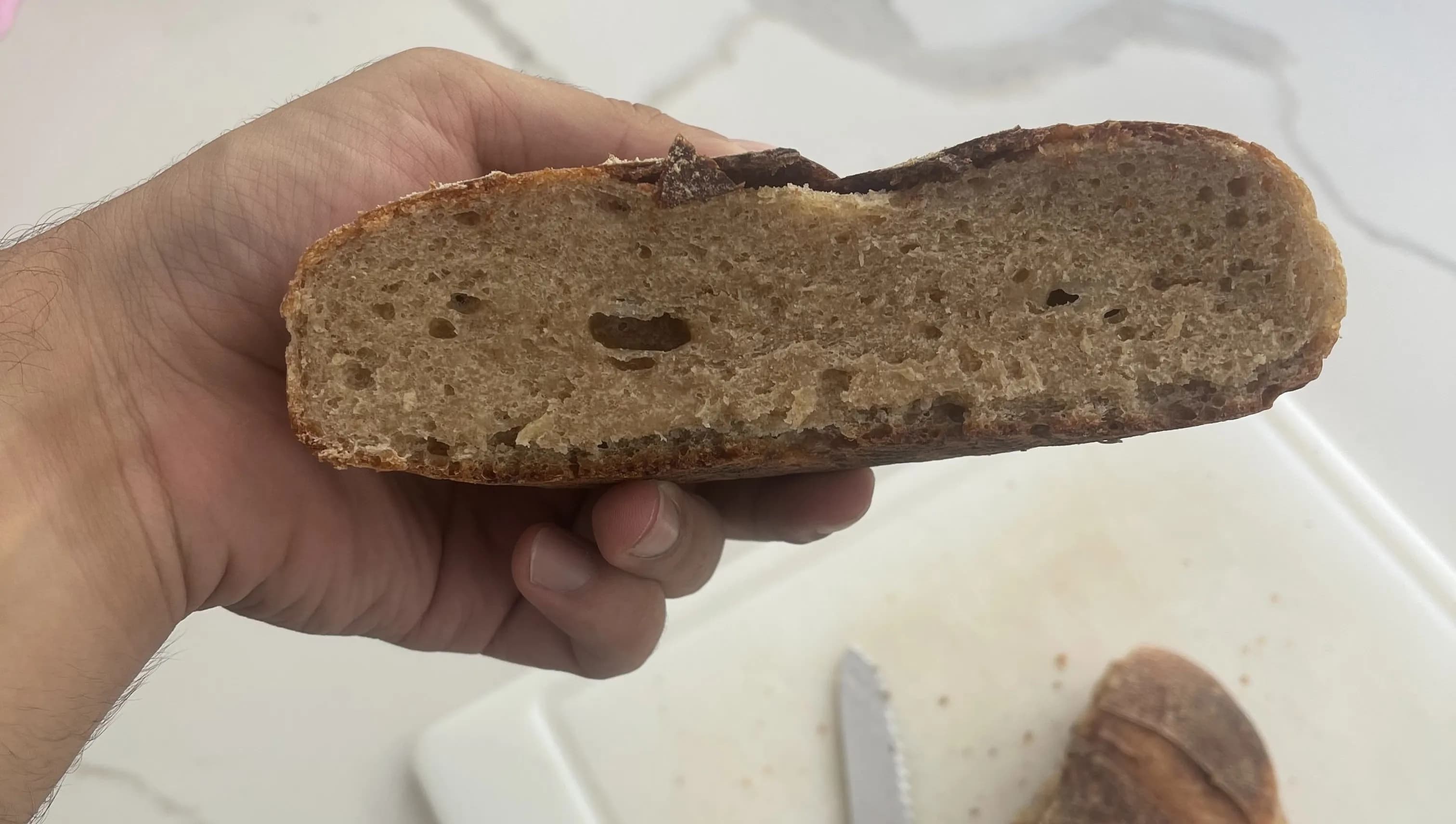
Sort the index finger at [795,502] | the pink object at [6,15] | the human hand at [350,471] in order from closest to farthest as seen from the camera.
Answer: the human hand at [350,471]
the index finger at [795,502]
the pink object at [6,15]

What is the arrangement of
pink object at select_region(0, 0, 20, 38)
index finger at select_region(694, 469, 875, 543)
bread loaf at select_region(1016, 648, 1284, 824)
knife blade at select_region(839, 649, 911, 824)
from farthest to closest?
pink object at select_region(0, 0, 20, 38) < knife blade at select_region(839, 649, 911, 824) < bread loaf at select_region(1016, 648, 1284, 824) < index finger at select_region(694, 469, 875, 543)

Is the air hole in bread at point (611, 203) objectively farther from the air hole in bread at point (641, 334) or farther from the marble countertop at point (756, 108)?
the marble countertop at point (756, 108)

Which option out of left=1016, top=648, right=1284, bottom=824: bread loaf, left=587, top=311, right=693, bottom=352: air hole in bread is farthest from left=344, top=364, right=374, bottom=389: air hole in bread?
left=1016, top=648, right=1284, bottom=824: bread loaf

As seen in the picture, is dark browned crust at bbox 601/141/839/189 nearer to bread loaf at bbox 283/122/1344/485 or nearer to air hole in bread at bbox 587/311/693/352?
bread loaf at bbox 283/122/1344/485

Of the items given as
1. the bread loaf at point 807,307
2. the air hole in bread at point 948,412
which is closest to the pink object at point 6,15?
the bread loaf at point 807,307

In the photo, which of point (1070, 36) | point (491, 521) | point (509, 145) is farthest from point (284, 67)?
point (1070, 36)

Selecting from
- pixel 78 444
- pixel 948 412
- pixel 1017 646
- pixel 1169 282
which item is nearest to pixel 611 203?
pixel 948 412
